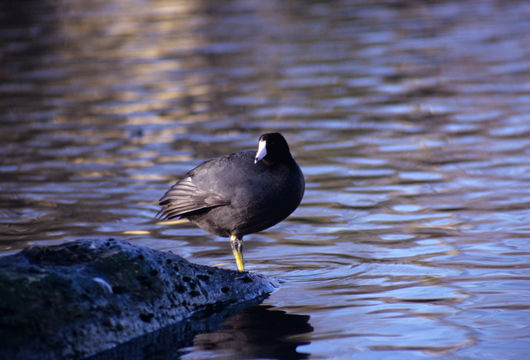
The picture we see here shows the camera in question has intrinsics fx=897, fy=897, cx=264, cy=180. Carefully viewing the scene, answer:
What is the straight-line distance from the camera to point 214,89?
52.5 ft

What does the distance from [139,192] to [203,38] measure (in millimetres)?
12822

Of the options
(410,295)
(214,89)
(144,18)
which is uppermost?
(144,18)

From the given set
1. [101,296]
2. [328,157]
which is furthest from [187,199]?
[328,157]

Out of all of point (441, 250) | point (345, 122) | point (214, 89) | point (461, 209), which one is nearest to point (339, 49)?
point (214, 89)

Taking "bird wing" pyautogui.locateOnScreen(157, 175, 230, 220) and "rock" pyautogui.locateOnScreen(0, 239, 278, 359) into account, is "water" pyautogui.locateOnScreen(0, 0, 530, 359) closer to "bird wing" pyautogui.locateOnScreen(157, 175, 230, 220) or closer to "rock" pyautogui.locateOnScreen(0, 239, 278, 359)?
"rock" pyautogui.locateOnScreen(0, 239, 278, 359)

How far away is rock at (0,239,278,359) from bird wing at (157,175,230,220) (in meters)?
0.50

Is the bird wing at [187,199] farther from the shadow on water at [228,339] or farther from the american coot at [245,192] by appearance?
the shadow on water at [228,339]

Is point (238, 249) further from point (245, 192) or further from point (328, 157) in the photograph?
point (328, 157)

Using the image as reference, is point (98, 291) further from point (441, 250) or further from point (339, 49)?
point (339, 49)

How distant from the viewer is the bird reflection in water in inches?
221

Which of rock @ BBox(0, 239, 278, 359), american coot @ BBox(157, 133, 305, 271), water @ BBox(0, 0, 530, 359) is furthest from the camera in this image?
american coot @ BBox(157, 133, 305, 271)

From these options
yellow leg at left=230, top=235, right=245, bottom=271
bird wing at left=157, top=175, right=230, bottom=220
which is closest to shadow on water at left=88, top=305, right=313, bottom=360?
yellow leg at left=230, top=235, right=245, bottom=271

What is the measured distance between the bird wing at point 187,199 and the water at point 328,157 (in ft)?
2.57

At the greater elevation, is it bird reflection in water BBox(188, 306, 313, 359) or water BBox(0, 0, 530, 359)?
water BBox(0, 0, 530, 359)
